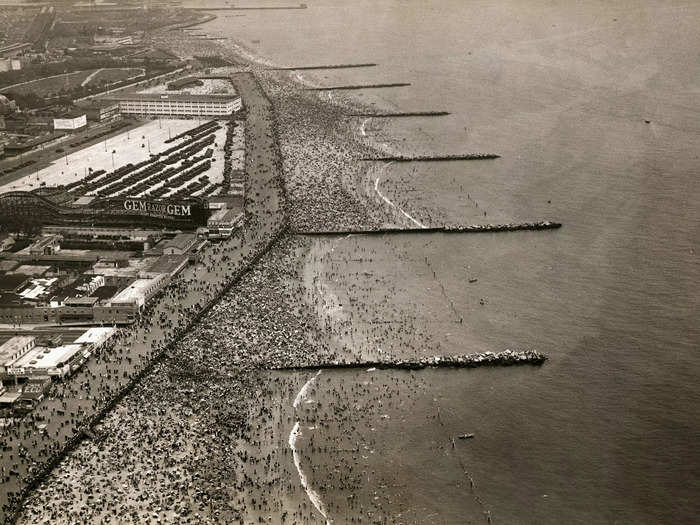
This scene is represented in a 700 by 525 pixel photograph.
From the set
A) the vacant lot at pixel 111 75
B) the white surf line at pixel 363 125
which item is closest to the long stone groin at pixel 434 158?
the white surf line at pixel 363 125

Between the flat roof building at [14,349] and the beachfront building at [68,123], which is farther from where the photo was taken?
the beachfront building at [68,123]

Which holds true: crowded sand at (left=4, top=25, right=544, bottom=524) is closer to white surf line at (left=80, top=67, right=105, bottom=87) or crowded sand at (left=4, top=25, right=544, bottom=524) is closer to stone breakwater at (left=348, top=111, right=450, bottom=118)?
stone breakwater at (left=348, top=111, right=450, bottom=118)

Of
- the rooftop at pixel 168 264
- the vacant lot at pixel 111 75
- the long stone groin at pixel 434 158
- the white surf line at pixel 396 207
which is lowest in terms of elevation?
the long stone groin at pixel 434 158

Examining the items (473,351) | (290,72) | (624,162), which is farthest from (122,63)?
(473,351)

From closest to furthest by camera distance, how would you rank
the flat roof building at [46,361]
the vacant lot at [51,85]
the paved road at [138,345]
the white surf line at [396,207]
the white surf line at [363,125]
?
the paved road at [138,345], the flat roof building at [46,361], the white surf line at [396,207], the white surf line at [363,125], the vacant lot at [51,85]

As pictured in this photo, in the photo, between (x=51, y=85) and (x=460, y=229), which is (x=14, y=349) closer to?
(x=460, y=229)

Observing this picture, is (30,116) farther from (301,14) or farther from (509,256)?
(301,14)

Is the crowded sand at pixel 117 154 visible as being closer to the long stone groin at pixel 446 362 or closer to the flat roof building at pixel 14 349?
the flat roof building at pixel 14 349
